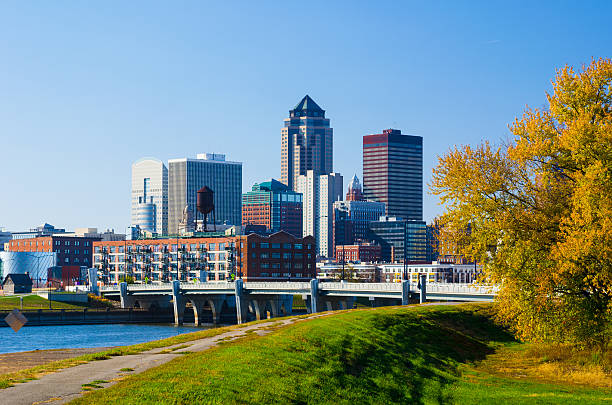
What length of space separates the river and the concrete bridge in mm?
11498

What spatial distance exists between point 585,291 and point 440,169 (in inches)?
457

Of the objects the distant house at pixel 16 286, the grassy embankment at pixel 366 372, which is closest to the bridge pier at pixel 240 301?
the distant house at pixel 16 286

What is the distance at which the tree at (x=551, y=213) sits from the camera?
43312 mm

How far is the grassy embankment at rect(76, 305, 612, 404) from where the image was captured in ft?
98.0

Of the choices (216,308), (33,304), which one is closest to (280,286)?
(216,308)

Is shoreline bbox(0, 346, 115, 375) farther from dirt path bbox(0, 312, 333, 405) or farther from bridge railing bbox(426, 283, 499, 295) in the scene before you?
bridge railing bbox(426, 283, 499, 295)

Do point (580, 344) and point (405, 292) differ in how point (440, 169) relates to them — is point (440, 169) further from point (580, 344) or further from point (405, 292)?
point (405, 292)

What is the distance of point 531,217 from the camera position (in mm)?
47000

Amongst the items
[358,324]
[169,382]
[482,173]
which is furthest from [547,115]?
[169,382]

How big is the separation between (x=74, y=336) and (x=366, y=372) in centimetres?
9633

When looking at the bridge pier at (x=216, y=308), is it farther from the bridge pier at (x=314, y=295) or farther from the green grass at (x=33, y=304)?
the bridge pier at (x=314, y=295)

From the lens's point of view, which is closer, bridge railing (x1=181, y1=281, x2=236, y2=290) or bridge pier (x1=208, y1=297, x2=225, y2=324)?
bridge railing (x1=181, y1=281, x2=236, y2=290)

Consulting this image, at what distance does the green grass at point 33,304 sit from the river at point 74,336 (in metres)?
15.6

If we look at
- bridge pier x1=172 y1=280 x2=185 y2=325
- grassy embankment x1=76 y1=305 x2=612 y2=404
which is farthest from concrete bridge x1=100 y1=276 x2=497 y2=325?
grassy embankment x1=76 y1=305 x2=612 y2=404
